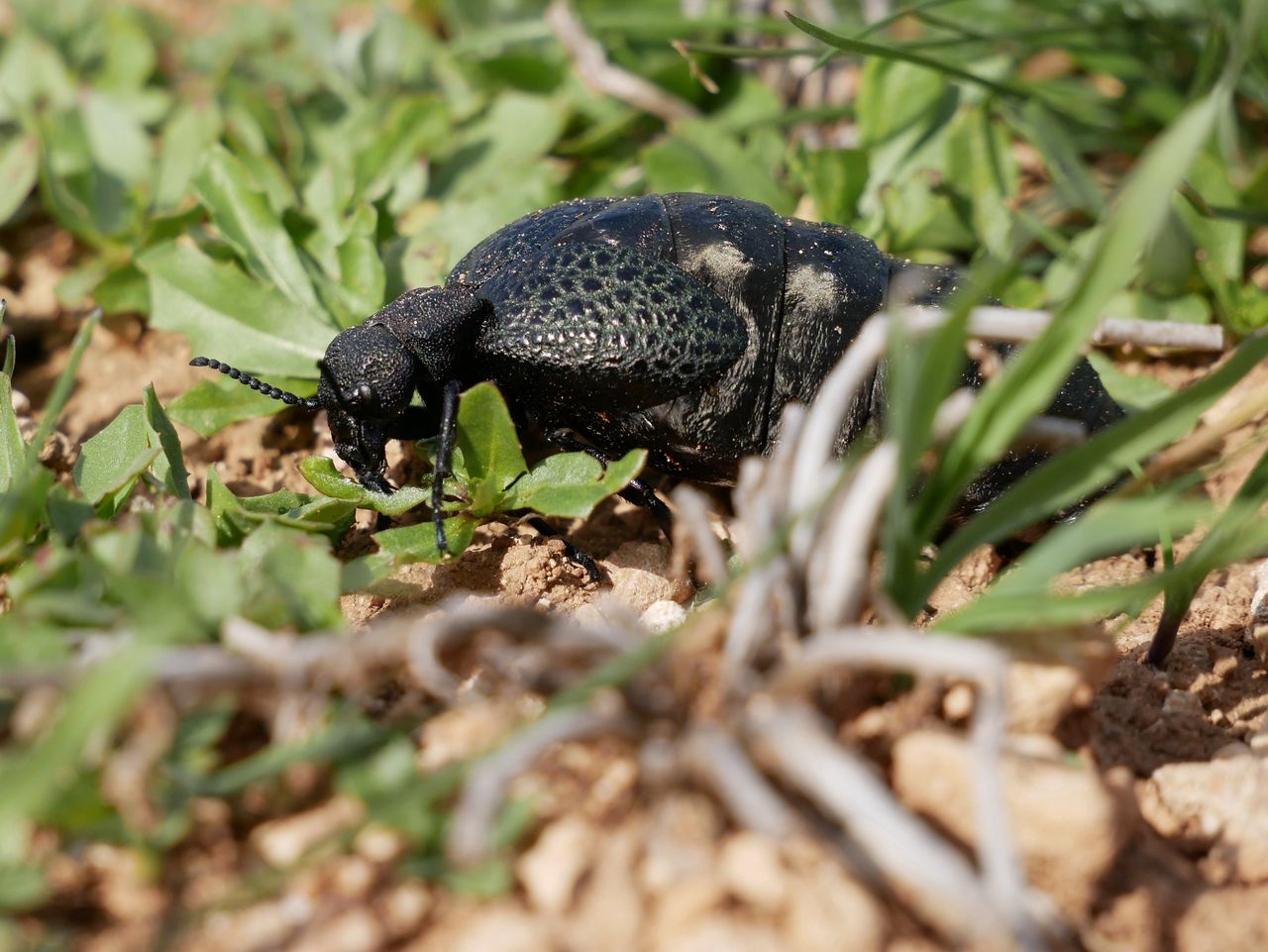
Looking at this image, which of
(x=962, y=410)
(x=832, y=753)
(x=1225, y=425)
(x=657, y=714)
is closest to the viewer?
(x=832, y=753)

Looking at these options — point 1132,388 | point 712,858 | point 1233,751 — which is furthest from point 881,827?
point 1132,388

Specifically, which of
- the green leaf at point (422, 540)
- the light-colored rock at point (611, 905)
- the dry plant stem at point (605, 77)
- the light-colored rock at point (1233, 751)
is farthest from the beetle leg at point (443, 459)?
the dry plant stem at point (605, 77)

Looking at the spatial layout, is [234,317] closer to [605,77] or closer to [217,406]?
[217,406]

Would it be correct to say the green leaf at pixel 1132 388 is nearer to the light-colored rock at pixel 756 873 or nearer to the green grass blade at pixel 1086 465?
the green grass blade at pixel 1086 465

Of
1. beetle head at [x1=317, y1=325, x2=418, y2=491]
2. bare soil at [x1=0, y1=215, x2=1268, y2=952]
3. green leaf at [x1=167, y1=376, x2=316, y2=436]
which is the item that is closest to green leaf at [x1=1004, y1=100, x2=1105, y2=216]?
bare soil at [x1=0, y1=215, x2=1268, y2=952]

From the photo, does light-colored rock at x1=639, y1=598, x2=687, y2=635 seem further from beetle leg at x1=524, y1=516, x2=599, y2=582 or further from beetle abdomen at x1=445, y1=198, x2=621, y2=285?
beetle abdomen at x1=445, y1=198, x2=621, y2=285

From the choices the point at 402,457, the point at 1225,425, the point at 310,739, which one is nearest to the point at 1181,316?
the point at 1225,425

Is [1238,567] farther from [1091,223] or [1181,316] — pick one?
[1091,223]

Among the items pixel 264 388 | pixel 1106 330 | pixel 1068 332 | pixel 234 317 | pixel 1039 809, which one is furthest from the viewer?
pixel 234 317
